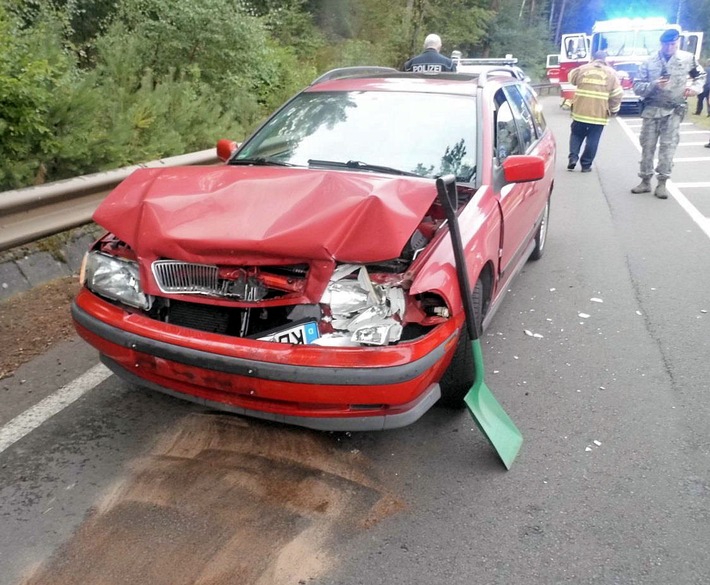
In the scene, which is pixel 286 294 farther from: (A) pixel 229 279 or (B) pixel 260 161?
(B) pixel 260 161

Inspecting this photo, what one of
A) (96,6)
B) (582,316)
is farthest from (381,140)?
(96,6)

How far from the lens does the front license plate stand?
2.85m

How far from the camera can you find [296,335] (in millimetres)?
2857

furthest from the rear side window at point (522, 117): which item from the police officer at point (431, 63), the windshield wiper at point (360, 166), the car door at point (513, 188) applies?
the police officer at point (431, 63)

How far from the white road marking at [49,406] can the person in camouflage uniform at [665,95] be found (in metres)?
8.01

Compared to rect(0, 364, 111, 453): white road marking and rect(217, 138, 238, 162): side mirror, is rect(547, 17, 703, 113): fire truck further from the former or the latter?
rect(0, 364, 111, 453): white road marking

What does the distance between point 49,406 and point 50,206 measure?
2.13 metres

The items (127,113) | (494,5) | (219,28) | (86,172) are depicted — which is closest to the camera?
(86,172)

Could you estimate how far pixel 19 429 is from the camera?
3.34 m

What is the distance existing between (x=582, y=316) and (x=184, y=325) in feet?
10.6

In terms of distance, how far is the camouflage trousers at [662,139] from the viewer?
8891 millimetres

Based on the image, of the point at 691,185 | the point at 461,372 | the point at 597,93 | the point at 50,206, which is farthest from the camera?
the point at 597,93

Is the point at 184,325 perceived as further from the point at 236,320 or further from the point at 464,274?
the point at 464,274

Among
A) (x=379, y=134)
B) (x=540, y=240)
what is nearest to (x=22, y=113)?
(x=379, y=134)
